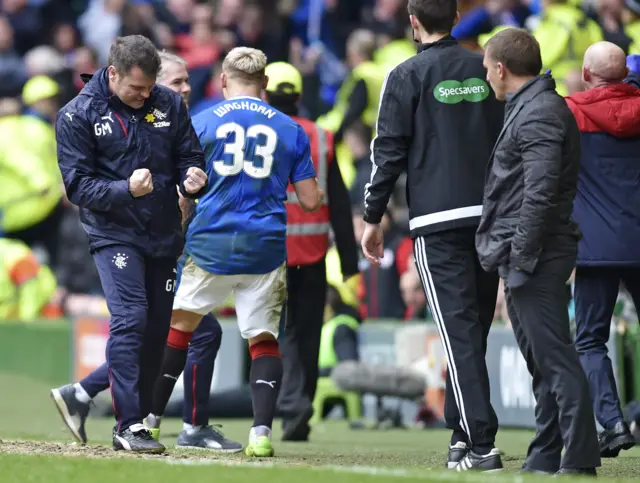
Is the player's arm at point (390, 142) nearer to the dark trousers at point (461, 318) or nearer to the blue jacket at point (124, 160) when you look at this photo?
the dark trousers at point (461, 318)

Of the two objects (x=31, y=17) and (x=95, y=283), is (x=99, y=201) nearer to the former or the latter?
(x=95, y=283)

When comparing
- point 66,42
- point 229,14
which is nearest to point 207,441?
point 229,14

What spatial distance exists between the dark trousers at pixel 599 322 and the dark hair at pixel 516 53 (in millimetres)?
1996

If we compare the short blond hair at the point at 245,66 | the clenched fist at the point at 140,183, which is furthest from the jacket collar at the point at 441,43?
the clenched fist at the point at 140,183

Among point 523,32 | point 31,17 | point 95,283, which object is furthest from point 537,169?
point 31,17

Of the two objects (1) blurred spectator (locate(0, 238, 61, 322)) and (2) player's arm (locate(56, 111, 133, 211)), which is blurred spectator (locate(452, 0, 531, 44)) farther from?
(2) player's arm (locate(56, 111, 133, 211))

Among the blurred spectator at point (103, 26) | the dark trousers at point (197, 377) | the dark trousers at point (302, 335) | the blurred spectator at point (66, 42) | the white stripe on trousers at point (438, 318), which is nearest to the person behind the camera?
the white stripe on trousers at point (438, 318)

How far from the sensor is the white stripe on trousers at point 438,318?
7.71 m

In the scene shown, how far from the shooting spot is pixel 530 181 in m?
7.00

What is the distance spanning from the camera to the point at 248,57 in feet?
29.0

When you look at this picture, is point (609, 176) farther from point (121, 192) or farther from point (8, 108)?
point (8, 108)

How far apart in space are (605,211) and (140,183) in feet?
9.41

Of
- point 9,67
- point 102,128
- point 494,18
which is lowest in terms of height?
point 102,128

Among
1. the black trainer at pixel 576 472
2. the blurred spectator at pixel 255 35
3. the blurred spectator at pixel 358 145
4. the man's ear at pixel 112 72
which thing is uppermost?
the blurred spectator at pixel 255 35
